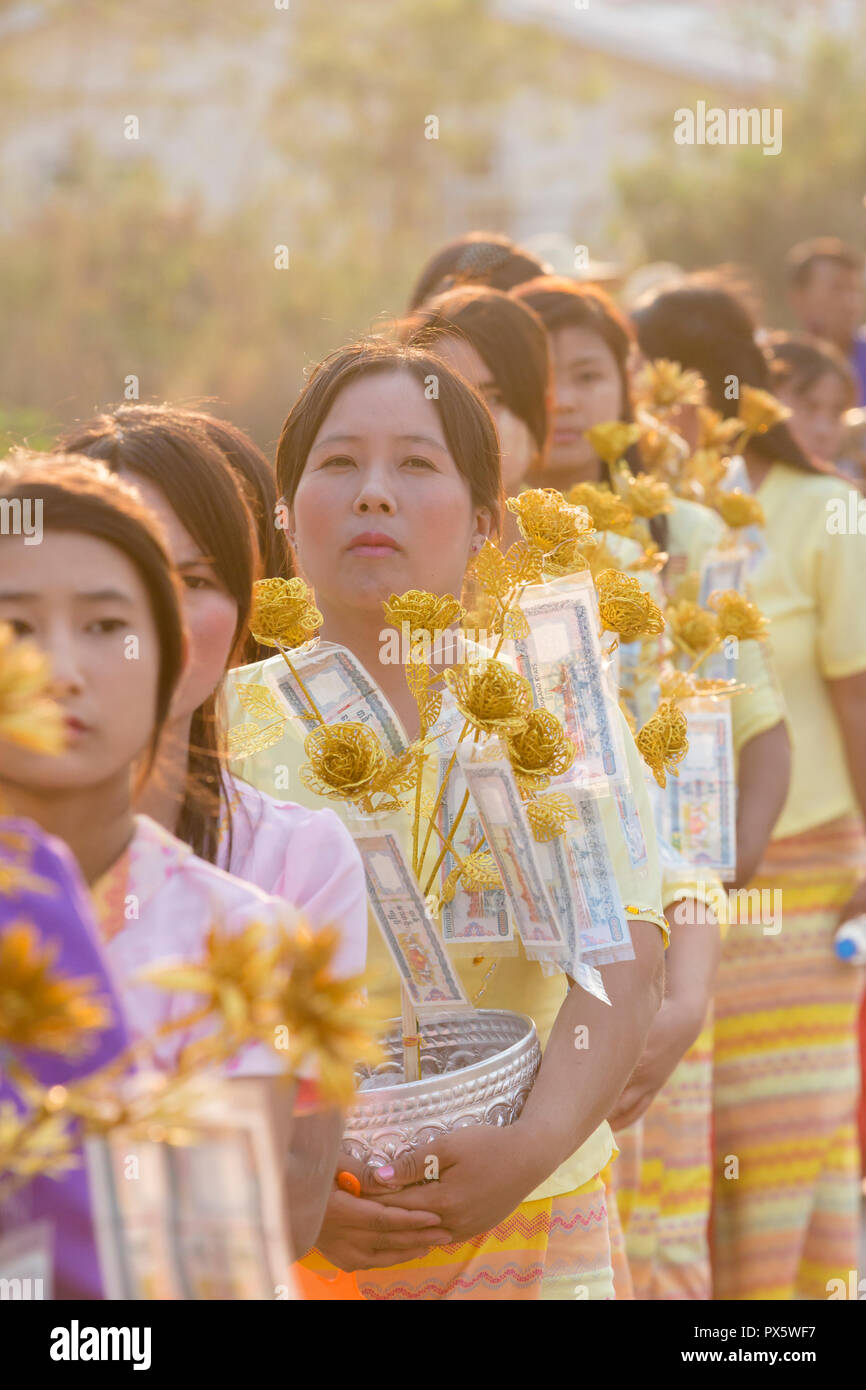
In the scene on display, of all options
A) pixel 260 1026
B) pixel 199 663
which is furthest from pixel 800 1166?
pixel 260 1026

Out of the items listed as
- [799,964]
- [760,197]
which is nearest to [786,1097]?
[799,964]

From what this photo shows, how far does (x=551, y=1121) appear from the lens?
5.52 ft

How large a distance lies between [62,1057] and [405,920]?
65cm

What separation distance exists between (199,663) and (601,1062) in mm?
584

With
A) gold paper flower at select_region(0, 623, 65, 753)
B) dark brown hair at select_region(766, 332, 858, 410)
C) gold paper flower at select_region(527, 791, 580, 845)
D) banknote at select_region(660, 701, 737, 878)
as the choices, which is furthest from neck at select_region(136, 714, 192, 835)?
dark brown hair at select_region(766, 332, 858, 410)

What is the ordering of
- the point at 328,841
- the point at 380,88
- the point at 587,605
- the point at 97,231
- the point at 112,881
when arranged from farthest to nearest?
the point at 380,88 < the point at 97,231 < the point at 587,605 < the point at 328,841 < the point at 112,881

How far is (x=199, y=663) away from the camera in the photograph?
154cm

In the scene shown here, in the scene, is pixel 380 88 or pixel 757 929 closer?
pixel 757 929

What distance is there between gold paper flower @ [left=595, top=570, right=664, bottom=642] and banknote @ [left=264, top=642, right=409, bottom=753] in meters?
0.24

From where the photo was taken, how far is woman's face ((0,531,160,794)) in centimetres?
108

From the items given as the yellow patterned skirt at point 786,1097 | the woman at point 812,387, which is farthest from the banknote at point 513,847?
the woman at point 812,387

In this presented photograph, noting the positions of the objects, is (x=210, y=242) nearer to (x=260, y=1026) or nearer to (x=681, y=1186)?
(x=681, y=1186)

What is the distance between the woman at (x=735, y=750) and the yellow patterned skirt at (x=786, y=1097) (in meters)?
0.26

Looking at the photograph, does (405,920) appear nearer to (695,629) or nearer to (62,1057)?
(62,1057)
